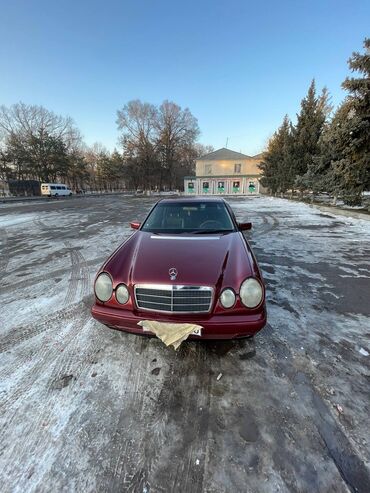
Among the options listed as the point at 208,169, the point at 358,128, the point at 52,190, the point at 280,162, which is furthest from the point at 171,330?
the point at 208,169

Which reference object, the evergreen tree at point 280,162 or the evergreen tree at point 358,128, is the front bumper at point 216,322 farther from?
the evergreen tree at point 280,162

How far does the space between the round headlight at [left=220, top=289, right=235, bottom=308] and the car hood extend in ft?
0.24

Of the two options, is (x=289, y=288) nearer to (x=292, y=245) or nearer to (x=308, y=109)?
(x=292, y=245)

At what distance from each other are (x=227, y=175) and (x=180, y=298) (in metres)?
39.9

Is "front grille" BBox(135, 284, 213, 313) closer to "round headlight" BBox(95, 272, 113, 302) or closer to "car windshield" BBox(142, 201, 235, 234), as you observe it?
"round headlight" BBox(95, 272, 113, 302)

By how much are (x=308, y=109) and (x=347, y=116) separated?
11074 millimetres

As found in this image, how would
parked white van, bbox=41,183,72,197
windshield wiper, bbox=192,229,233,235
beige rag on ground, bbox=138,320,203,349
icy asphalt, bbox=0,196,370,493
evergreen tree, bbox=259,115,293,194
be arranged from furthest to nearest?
1. parked white van, bbox=41,183,72,197
2. evergreen tree, bbox=259,115,293,194
3. windshield wiper, bbox=192,229,233,235
4. beige rag on ground, bbox=138,320,203,349
5. icy asphalt, bbox=0,196,370,493

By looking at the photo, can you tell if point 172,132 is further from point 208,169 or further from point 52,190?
point 52,190

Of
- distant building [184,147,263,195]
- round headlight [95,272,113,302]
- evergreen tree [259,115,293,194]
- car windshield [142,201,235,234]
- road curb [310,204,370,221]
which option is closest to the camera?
round headlight [95,272,113,302]

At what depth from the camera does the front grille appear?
6.83 ft

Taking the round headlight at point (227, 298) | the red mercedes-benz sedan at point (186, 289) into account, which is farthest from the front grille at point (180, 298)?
the round headlight at point (227, 298)

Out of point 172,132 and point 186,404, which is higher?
point 172,132

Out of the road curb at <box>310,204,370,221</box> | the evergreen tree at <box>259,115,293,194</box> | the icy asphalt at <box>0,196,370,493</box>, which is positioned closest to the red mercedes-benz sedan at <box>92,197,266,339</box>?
the icy asphalt at <box>0,196,370,493</box>

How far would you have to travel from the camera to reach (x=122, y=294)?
7.30 ft
